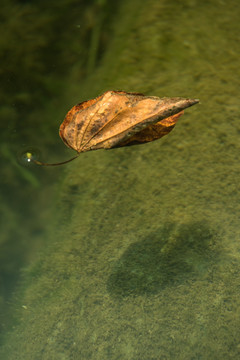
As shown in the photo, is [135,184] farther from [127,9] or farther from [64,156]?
[127,9]

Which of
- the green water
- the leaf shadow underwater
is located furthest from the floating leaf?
the leaf shadow underwater

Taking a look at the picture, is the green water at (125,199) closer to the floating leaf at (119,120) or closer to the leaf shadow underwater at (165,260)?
the leaf shadow underwater at (165,260)

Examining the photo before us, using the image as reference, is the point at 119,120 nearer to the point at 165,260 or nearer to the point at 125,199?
the point at 125,199

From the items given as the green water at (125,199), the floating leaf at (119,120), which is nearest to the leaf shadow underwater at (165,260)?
the green water at (125,199)

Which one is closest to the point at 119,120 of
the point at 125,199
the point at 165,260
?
the point at 125,199

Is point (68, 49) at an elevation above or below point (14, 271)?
above

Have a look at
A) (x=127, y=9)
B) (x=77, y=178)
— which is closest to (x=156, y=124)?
(x=77, y=178)

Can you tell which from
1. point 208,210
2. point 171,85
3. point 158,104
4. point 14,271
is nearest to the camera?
point 158,104

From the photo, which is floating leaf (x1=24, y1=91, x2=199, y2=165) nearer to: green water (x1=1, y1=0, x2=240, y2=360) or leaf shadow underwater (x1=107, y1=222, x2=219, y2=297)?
green water (x1=1, y1=0, x2=240, y2=360)
